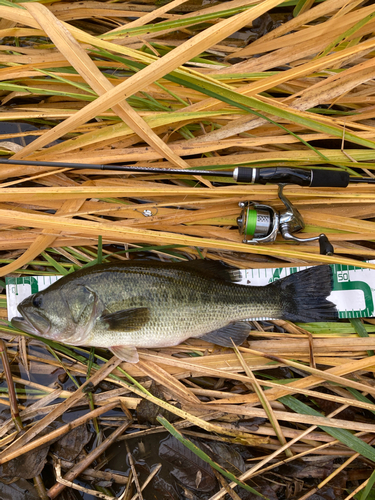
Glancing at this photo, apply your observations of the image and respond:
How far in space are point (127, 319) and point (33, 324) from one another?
0.76 meters

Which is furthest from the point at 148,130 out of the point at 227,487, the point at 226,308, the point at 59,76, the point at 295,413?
the point at 227,487

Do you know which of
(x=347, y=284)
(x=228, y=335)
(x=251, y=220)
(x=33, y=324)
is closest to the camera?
(x=33, y=324)

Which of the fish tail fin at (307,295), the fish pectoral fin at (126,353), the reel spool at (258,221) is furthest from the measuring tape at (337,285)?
the fish pectoral fin at (126,353)

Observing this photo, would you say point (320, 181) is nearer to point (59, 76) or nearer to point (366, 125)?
point (366, 125)

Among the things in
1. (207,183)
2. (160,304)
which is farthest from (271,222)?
(160,304)

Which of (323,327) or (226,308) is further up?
(226,308)

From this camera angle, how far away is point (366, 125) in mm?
2982

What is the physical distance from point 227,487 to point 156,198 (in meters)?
2.53

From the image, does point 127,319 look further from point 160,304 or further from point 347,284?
point 347,284

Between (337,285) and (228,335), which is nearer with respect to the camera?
(228,335)

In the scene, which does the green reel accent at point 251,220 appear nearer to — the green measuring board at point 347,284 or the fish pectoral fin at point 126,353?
the green measuring board at point 347,284

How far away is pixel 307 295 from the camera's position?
3.02 m

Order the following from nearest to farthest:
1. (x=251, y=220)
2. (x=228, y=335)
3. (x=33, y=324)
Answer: (x=33, y=324) → (x=251, y=220) → (x=228, y=335)

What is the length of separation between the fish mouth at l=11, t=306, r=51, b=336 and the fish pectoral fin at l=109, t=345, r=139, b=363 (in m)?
0.56
